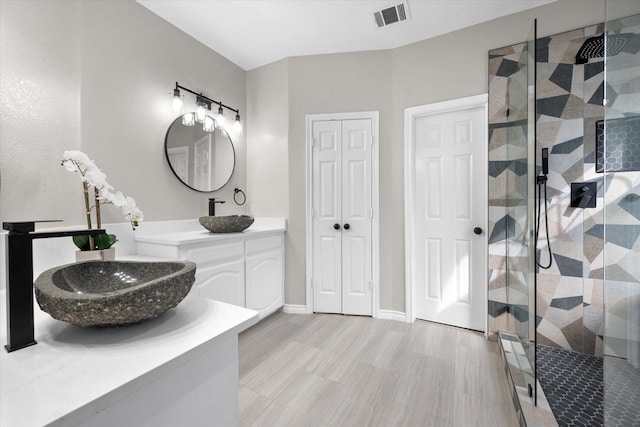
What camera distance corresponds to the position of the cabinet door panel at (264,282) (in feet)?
8.15

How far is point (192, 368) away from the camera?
2.07 feet

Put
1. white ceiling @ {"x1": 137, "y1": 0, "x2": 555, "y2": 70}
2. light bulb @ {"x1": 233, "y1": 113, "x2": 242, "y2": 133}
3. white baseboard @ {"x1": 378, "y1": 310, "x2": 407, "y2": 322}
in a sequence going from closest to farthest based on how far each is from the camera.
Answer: white ceiling @ {"x1": 137, "y1": 0, "x2": 555, "y2": 70} → white baseboard @ {"x1": 378, "y1": 310, "x2": 407, "y2": 322} → light bulb @ {"x1": 233, "y1": 113, "x2": 242, "y2": 133}

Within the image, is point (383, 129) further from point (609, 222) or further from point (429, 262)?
point (609, 222)

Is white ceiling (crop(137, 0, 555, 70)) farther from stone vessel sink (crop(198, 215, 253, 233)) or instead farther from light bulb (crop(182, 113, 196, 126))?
stone vessel sink (crop(198, 215, 253, 233))

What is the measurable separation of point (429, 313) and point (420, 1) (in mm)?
2684

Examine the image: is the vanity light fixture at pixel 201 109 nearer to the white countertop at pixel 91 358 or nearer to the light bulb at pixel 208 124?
the light bulb at pixel 208 124

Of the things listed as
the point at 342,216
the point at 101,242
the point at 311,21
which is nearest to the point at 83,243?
the point at 101,242

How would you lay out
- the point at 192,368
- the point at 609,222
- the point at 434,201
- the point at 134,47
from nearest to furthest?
the point at 192,368 < the point at 609,222 < the point at 134,47 < the point at 434,201

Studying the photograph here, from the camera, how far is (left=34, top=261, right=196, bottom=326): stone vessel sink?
0.60m

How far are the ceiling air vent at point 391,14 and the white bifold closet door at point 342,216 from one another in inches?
32.8

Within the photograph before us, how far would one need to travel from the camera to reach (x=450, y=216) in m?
2.59

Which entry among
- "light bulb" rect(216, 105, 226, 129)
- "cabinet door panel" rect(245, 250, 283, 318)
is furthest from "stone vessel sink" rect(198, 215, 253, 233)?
"light bulb" rect(216, 105, 226, 129)

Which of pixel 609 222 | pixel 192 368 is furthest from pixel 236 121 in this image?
pixel 609 222

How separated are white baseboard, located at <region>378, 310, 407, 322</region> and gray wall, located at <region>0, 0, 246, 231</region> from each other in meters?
2.06
